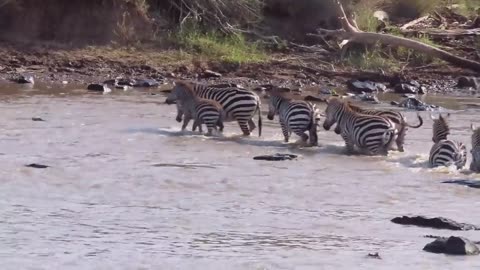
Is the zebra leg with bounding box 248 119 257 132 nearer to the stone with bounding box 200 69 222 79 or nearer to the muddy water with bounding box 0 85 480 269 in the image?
the muddy water with bounding box 0 85 480 269

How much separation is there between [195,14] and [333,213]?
14464mm

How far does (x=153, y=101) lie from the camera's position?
780 inches

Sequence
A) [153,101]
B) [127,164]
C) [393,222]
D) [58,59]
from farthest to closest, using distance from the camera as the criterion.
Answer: [58,59] < [153,101] < [127,164] < [393,222]

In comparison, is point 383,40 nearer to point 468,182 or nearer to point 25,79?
point 25,79

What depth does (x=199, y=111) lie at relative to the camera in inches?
640

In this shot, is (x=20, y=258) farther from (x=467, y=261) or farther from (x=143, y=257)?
(x=467, y=261)

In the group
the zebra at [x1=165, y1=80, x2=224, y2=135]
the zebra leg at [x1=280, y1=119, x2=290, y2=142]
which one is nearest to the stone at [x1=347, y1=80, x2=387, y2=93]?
the zebra at [x1=165, y1=80, x2=224, y2=135]

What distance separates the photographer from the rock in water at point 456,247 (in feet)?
29.1

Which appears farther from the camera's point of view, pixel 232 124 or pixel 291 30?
pixel 291 30

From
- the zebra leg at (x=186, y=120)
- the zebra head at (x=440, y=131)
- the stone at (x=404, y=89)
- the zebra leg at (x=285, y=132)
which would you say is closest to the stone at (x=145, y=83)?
the stone at (x=404, y=89)

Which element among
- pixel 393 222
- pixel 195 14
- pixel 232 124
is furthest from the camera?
pixel 195 14

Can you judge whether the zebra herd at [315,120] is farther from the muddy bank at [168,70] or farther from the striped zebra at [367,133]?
the muddy bank at [168,70]

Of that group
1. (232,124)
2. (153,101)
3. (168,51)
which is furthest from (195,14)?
(232,124)

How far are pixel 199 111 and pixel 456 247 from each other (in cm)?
779
